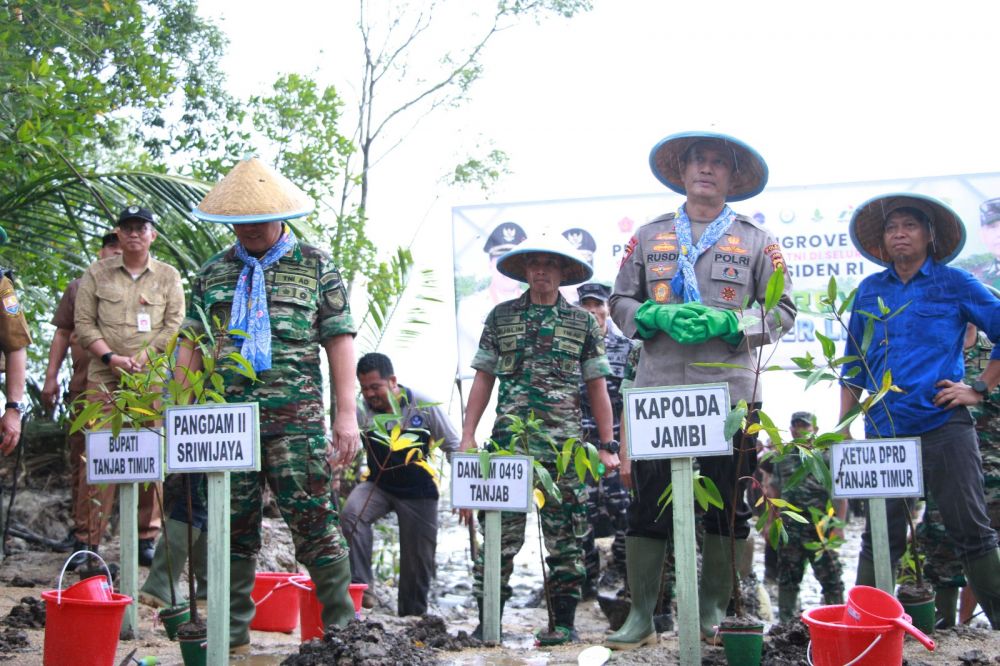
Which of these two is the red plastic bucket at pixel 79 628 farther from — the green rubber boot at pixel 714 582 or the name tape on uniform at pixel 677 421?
the green rubber boot at pixel 714 582

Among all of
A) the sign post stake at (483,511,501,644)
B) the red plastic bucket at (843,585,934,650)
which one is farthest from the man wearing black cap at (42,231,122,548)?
the red plastic bucket at (843,585,934,650)

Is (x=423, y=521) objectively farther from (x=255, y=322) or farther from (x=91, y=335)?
(x=255, y=322)

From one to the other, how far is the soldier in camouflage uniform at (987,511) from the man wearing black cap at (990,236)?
3241 millimetres

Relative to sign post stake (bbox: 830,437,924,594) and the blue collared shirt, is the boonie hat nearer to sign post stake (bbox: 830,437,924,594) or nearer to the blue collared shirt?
the blue collared shirt

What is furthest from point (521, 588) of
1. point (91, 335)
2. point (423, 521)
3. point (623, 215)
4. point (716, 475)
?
point (716, 475)

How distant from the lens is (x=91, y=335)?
21.6 ft

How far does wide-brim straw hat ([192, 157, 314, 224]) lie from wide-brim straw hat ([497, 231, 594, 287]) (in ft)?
4.79

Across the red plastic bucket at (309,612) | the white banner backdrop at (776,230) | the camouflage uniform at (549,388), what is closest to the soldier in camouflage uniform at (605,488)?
the camouflage uniform at (549,388)

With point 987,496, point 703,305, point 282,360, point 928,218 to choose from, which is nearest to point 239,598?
point 282,360

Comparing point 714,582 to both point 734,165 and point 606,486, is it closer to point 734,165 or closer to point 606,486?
point 734,165

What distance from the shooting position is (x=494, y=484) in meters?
4.90

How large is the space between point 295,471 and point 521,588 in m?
6.27

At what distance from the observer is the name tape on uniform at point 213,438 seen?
3736mm

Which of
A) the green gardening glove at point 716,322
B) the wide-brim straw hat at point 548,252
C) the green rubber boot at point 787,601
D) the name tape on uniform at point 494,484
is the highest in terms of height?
the wide-brim straw hat at point 548,252
